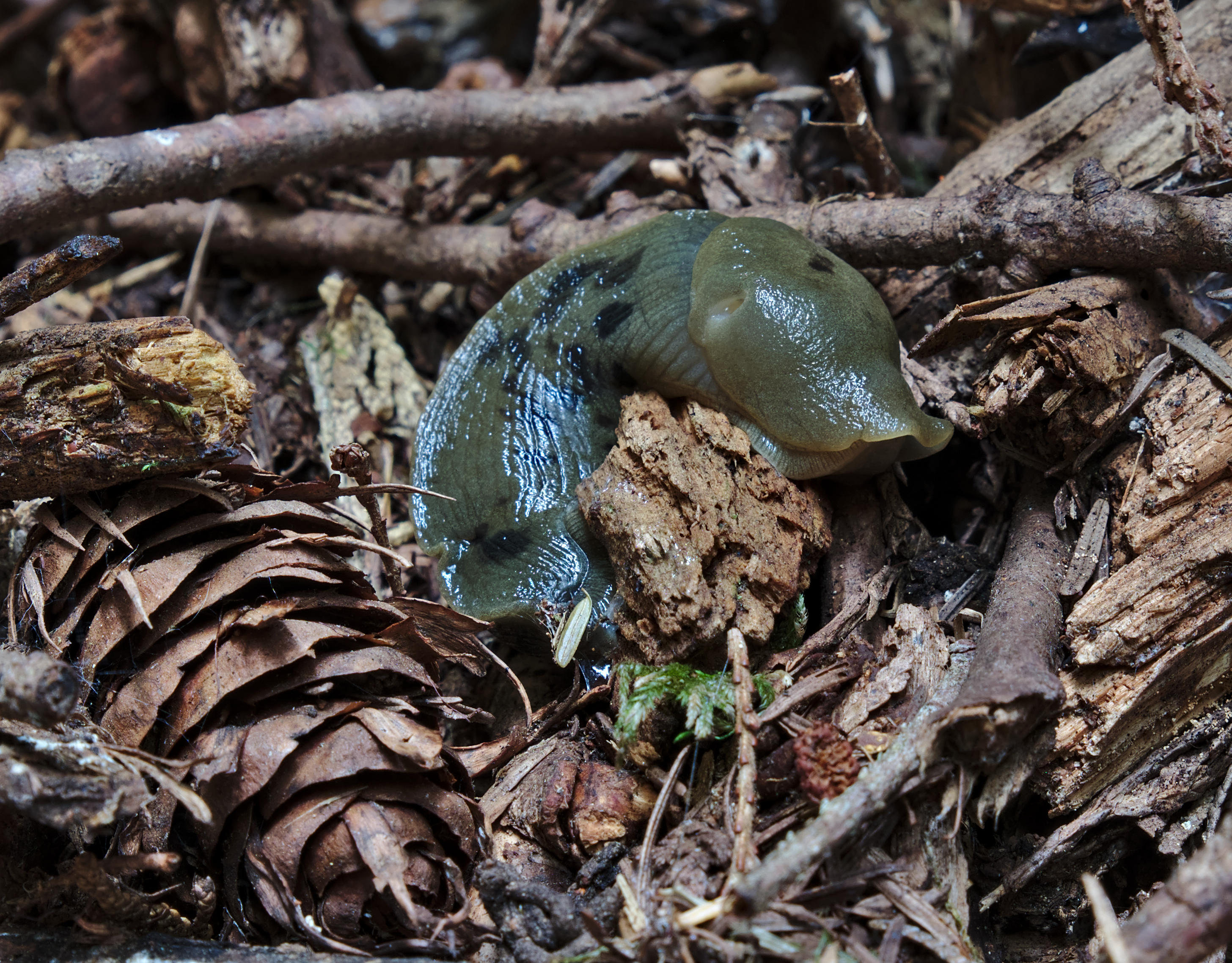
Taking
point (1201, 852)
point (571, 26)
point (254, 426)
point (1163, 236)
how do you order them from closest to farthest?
1. point (1201, 852)
2. point (1163, 236)
3. point (254, 426)
4. point (571, 26)

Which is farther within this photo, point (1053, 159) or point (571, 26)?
point (571, 26)

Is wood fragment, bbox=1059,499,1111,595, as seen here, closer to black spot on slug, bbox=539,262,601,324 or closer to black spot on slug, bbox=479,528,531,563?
black spot on slug, bbox=479,528,531,563

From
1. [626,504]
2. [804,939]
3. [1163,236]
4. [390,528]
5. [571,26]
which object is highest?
[571,26]

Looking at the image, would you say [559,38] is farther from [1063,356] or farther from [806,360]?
[1063,356]

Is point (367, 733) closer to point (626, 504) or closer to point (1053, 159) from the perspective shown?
point (626, 504)

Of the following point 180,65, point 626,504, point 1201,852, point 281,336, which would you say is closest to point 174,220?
point 281,336

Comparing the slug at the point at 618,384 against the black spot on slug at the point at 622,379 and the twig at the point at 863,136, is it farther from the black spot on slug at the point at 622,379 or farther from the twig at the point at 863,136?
the twig at the point at 863,136

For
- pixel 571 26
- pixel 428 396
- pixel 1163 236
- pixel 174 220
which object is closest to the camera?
pixel 1163 236

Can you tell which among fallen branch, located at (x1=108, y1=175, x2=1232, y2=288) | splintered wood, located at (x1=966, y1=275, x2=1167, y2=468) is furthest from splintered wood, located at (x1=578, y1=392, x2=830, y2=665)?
fallen branch, located at (x1=108, y1=175, x2=1232, y2=288)
